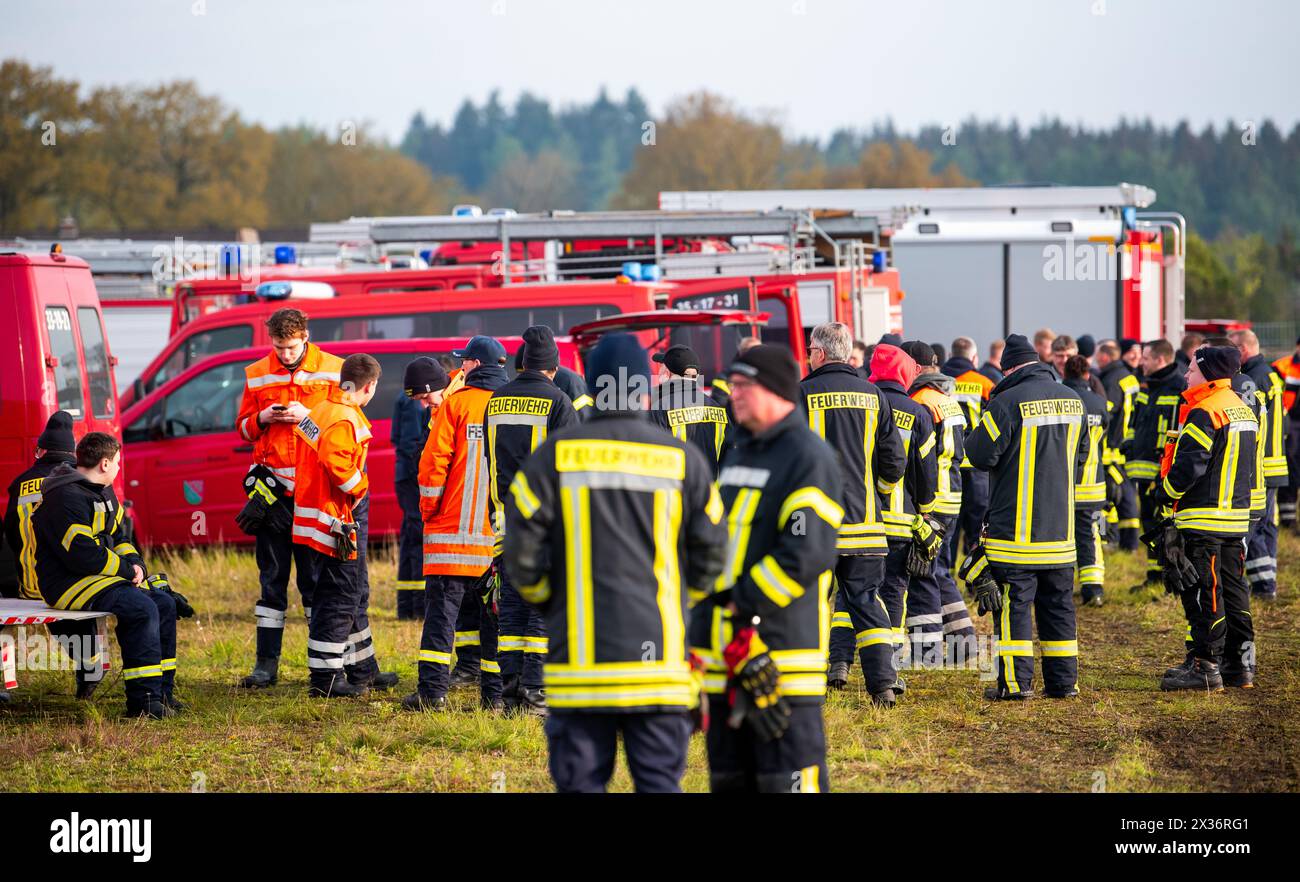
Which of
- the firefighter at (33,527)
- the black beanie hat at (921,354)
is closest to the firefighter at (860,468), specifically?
the black beanie hat at (921,354)

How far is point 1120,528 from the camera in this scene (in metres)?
12.6

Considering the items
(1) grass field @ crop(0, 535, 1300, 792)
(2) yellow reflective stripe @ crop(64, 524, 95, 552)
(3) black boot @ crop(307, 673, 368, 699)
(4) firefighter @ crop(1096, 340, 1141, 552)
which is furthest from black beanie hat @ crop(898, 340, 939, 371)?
(2) yellow reflective stripe @ crop(64, 524, 95, 552)

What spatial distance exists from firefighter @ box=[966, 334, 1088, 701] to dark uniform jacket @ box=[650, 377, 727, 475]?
134 centimetres

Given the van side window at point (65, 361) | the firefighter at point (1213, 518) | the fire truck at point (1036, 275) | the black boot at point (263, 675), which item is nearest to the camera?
the firefighter at point (1213, 518)

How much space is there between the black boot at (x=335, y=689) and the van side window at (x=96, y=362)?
126 inches

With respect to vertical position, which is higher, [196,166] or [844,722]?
[196,166]

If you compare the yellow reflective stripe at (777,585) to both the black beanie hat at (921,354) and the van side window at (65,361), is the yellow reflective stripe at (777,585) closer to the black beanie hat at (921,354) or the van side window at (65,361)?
the black beanie hat at (921,354)

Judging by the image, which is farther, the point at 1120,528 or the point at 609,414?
the point at 1120,528

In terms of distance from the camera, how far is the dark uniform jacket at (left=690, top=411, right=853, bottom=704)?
13.9 ft

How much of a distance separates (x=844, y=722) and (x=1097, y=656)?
2.39 m

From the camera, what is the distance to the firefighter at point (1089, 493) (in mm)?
9883

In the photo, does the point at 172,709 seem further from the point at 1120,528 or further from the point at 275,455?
the point at 1120,528

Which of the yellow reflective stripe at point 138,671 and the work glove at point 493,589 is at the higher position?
the work glove at point 493,589
